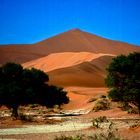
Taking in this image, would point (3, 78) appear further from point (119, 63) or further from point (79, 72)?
point (79, 72)

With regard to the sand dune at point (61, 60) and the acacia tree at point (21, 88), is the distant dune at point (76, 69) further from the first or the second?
the acacia tree at point (21, 88)

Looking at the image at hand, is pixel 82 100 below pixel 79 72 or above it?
below

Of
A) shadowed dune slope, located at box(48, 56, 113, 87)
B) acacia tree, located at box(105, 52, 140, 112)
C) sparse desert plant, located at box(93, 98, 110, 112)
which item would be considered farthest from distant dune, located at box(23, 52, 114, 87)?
acacia tree, located at box(105, 52, 140, 112)

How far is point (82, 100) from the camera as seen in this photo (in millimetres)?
69938

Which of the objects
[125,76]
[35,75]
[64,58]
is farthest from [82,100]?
[64,58]

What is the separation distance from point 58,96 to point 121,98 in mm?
Result: 12745

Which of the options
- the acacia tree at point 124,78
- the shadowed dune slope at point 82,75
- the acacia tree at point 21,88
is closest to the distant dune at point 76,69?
the shadowed dune slope at point 82,75

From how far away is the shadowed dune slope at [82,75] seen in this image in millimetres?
109938

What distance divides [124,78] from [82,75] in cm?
8073

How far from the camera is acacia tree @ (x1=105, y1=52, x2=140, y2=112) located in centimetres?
3637

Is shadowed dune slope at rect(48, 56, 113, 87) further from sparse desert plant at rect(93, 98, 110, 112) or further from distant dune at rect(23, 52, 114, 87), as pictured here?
sparse desert plant at rect(93, 98, 110, 112)

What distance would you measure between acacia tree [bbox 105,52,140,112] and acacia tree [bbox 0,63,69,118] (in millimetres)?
8935

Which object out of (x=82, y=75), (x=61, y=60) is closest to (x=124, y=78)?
(x=82, y=75)

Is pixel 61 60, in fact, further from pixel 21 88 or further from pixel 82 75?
pixel 21 88
